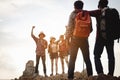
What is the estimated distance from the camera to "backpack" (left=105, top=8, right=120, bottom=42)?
11305 millimetres

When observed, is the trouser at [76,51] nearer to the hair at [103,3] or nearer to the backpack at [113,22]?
the backpack at [113,22]

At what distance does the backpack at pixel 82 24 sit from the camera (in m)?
11.1

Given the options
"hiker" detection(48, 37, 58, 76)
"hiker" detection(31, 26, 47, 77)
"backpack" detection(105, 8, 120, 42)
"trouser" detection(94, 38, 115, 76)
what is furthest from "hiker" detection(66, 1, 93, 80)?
"hiker" detection(48, 37, 58, 76)

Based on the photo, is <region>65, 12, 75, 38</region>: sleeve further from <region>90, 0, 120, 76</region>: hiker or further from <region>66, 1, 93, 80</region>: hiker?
<region>90, 0, 120, 76</region>: hiker

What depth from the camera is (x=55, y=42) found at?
69.5 feet

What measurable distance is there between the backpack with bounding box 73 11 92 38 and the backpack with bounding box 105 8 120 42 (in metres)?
0.76

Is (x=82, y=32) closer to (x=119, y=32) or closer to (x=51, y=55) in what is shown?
(x=119, y=32)

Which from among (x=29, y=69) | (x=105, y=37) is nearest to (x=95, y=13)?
(x=105, y=37)

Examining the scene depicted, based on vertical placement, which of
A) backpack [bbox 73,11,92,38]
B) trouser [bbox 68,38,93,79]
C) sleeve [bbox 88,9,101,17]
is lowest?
trouser [bbox 68,38,93,79]

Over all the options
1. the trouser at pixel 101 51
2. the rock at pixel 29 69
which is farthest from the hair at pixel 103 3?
the rock at pixel 29 69

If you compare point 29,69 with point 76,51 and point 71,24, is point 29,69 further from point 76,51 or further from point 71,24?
point 71,24

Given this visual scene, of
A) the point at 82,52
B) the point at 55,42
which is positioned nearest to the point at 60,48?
the point at 55,42

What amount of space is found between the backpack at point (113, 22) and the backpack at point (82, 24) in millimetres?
761

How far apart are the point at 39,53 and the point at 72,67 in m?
8.76
